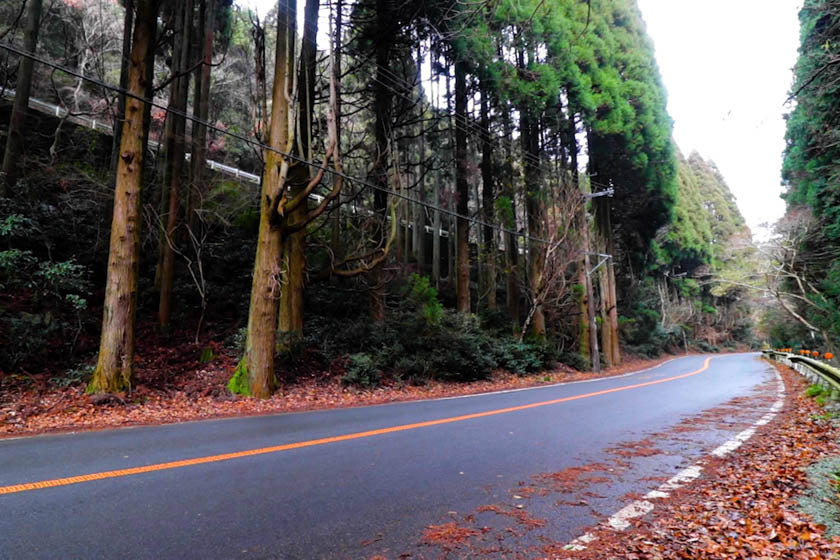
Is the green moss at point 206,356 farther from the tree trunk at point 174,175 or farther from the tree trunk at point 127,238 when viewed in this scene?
the tree trunk at point 127,238

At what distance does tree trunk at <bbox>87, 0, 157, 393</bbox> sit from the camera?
8.66 m

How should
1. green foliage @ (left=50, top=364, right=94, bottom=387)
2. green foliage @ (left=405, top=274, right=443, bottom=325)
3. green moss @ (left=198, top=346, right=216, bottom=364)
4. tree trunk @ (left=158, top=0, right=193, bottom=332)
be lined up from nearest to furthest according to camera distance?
green foliage @ (left=50, top=364, right=94, bottom=387)
green moss @ (left=198, top=346, right=216, bottom=364)
tree trunk @ (left=158, top=0, right=193, bottom=332)
green foliage @ (left=405, top=274, right=443, bottom=325)

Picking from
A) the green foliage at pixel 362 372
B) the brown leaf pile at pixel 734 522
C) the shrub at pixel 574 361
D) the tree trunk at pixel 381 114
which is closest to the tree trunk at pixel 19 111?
the tree trunk at pixel 381 114

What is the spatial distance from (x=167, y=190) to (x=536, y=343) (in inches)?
576

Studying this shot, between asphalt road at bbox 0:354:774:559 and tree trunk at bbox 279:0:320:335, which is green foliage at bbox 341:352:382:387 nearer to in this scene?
tree trunk at bbox 279:0:320:335

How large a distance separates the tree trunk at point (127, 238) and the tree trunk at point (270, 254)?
214 centimetres

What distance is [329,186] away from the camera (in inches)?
762

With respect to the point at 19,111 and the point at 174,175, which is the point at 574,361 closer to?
the point at 174,175

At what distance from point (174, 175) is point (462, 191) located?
10.6 m

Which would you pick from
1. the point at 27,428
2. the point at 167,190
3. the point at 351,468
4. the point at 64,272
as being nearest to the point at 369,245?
the point at 167,190

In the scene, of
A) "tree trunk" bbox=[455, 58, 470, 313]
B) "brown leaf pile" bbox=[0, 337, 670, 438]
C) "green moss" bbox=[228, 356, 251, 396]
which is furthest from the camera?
"tree trunk" bbox=[455, 58, 470, 313]

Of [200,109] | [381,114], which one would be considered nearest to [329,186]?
[381,114]

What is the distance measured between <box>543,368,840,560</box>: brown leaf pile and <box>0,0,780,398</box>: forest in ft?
13.6

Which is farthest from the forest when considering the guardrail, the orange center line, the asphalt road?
the guardrail
